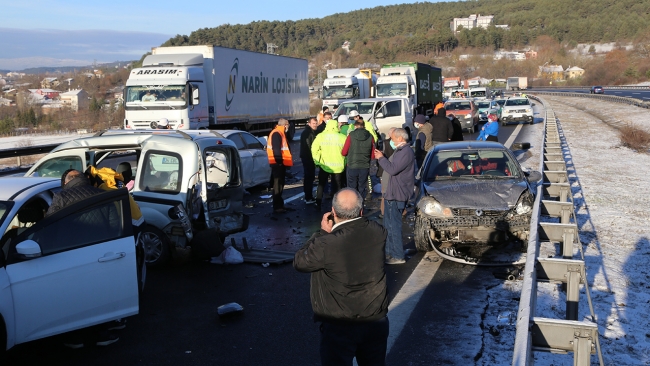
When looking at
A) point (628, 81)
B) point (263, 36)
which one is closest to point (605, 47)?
point (628, 81)

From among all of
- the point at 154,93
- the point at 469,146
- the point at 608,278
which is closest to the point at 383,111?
the point at 154,93

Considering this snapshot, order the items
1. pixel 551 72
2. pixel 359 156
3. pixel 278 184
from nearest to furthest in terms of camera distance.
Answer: pixel 359 156, pixel 278 184, pixel 551 72

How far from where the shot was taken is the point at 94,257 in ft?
19.2

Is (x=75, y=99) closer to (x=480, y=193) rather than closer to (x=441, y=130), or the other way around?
(x=441, y=130)

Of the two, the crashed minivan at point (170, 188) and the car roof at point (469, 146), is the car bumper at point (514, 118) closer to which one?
the car roof at point (469, 146)

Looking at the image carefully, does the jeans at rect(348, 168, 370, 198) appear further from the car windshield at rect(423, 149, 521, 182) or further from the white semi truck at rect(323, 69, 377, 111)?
the white semi truck at rect(323, 69, 377, 111)

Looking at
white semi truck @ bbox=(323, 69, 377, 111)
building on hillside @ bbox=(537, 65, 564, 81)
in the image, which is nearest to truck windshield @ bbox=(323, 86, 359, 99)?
white semi truck @ bbox=(323, 69, 377, 111)

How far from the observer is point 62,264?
562 centimetres

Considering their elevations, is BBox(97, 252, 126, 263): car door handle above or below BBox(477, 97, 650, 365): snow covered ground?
above

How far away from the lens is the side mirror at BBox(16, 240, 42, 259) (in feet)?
17.4

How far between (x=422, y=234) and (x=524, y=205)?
1.37 metres

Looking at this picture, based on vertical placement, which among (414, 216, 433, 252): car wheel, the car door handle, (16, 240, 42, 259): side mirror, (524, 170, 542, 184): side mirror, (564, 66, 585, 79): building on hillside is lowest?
(414, 216, 433, 252): car wheel

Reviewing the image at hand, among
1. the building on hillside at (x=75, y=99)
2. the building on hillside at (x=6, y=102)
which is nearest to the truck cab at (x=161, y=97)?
the building on hillside at (x=6, y=102)

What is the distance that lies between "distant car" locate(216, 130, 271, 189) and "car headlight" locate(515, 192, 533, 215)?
7495mm
